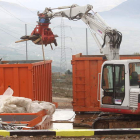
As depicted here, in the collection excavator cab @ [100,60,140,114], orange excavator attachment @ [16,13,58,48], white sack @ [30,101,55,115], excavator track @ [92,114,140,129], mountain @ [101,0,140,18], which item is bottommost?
excavator track @ [92,114,140,129]

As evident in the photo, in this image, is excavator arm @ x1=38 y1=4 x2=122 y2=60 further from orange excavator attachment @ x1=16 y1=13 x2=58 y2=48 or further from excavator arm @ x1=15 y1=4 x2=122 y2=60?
orange excavator attachment @ x1=16 y1=13 x2=58 y2=48

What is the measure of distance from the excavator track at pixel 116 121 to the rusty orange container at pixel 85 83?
125 inches

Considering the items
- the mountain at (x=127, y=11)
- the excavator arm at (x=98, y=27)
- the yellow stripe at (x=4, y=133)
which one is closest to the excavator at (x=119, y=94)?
the excavator arm at (x=98, y=27)

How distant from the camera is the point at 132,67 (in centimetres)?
930

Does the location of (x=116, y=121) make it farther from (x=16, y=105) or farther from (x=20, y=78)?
(x=20, y=78)

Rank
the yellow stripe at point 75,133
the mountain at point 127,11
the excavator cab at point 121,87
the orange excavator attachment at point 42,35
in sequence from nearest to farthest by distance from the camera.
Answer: the yellow stripe at point 75,133 → the excavator cab at point 121,87 → the orange excavator attachment at point 42,35 → the mountain at point 127,11

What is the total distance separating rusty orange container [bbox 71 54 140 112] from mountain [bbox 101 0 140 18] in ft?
349

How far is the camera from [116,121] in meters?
9.89

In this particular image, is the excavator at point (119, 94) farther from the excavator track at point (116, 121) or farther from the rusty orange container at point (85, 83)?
the rusty orange container at point (85, 83)

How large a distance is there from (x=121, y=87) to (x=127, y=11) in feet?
368

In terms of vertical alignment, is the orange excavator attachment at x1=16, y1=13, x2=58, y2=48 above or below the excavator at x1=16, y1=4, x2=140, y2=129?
above

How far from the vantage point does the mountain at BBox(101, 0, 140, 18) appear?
118 meters

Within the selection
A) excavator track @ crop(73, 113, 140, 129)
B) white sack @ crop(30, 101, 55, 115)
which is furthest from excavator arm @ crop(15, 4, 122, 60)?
white sack @ crop(30, 101, 55, 115)

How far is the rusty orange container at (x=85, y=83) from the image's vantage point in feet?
43.5
